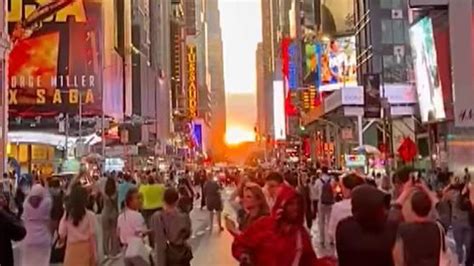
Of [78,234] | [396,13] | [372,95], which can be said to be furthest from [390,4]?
[78,234]

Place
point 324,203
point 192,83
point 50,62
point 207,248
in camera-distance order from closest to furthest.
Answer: point 324,203 < point 207,248 < point 50,62 < point 192,83

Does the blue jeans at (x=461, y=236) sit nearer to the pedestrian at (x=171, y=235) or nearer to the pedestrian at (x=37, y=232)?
the pedestrian at (x=171, y=235)

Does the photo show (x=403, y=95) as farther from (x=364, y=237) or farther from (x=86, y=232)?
(x=364, y=237)

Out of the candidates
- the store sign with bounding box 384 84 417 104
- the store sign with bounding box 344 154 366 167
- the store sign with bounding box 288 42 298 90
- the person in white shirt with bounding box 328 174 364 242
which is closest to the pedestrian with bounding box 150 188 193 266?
the person in white shirt with bounding box 328 174 364 242

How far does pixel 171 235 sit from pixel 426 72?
32879mm

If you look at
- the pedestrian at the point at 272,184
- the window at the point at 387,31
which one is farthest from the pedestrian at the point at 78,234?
the window at the point at 387,31

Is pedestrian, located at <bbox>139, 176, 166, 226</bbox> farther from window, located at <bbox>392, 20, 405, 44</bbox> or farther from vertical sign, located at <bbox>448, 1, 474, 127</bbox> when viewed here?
window, located at <bbox>392, 20, 405, 44</bbox>

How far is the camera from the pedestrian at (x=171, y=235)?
31.8 ft

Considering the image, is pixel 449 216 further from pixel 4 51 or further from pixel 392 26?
pixel 392 26

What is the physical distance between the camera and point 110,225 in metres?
17.6

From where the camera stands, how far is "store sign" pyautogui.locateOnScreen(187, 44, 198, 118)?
609 ft

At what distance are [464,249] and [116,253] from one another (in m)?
7.10

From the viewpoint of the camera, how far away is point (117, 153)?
219 ft

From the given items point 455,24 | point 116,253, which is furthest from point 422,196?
point 455,24
